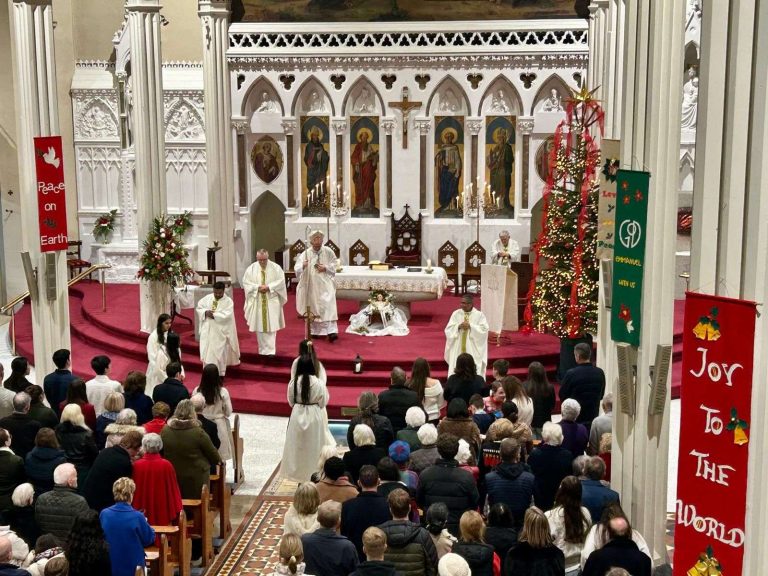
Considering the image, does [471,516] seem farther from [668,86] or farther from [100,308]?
[100,308]

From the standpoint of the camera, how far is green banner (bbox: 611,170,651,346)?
9.29m

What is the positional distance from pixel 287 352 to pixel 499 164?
7968 millimetres

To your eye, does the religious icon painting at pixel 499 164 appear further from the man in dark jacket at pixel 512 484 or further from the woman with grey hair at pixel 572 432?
the man in dark jacket at pixel 512 484

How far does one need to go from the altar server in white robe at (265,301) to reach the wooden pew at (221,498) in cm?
557

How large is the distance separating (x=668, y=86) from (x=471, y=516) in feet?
13.2

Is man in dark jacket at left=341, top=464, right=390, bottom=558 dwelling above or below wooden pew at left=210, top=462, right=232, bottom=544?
above

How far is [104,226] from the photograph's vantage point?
76.6ft

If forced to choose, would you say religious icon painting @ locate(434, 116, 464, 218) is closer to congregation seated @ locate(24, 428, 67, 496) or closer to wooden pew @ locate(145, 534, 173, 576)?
congregation seated @ locate(24, 428, 67, 496)

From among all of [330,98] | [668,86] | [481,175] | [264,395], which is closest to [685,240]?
[481,175]

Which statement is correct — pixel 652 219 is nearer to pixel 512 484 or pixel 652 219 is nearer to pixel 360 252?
pixel 512 484

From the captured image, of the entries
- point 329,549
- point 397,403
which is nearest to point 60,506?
point 329,549

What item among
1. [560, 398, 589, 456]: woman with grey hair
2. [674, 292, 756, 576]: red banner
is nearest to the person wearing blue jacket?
[674, 292, 756, 576]: red banner

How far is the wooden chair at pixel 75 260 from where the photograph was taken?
73.6 feet

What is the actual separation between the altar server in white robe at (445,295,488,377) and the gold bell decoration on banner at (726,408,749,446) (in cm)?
835
